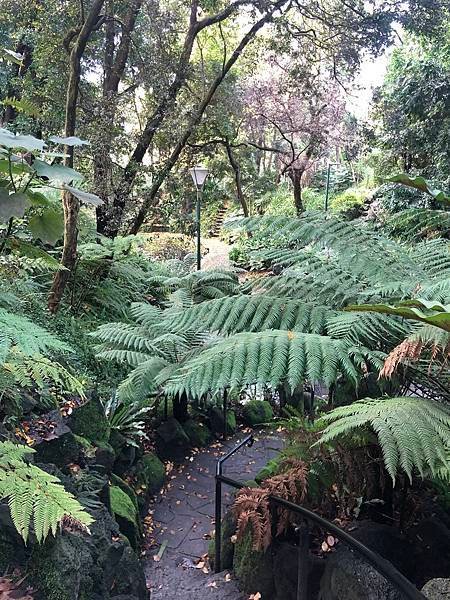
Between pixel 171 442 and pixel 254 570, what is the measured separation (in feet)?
6.21

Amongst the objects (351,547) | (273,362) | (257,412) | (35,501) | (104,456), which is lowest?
(257,412)

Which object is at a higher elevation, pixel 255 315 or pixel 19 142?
pixel 19 142

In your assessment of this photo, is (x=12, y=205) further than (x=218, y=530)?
Result: No

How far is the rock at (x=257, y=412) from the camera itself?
4844mm

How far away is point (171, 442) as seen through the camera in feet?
13.1

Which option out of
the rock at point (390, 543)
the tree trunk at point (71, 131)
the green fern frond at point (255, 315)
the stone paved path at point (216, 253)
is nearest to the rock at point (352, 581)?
the rock at point (390, 543)

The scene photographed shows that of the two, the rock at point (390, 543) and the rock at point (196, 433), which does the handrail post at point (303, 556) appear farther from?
the rock at point (196, 433)

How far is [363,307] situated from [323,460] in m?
0.92

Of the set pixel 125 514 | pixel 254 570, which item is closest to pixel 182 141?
pixel 125 514

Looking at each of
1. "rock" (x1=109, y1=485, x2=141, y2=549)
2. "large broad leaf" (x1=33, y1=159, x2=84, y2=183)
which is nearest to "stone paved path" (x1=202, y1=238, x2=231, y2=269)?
"rock" (x1=109, y1=485, x2=141, y2=549)

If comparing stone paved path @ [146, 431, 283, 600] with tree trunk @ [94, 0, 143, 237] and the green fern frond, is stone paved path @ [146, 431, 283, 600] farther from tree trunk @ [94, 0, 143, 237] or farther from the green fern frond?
tree trunk @ [94, 0, 143, 237]

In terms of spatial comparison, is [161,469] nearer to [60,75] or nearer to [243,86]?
[60,75]

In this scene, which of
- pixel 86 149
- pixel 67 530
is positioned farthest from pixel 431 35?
pixel 67 530

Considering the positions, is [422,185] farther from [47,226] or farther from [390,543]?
[390,543]
